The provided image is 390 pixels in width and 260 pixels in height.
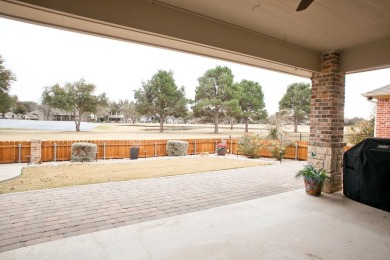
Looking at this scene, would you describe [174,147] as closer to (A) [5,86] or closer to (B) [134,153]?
(B) [134,153]

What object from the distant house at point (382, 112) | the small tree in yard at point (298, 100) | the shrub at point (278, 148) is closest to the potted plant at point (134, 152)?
the shrub at point (278, 148)

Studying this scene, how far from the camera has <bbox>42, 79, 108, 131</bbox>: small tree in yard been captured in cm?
2469

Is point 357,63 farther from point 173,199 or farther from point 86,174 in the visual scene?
point 86,174

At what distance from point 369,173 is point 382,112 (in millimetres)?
6886

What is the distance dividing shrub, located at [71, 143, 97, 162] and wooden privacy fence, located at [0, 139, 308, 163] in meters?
0.75

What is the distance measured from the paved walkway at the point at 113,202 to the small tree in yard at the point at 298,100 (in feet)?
109

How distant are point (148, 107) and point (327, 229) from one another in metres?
27.7

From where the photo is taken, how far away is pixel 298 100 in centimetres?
3700

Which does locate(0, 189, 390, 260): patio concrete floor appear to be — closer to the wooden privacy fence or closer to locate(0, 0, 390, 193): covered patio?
locate(0, 0, 390, 193): covered patio

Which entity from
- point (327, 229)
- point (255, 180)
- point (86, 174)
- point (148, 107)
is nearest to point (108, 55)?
point (148, 107)

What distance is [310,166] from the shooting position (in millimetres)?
5203

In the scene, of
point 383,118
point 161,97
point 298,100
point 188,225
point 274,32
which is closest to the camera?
point 188,225

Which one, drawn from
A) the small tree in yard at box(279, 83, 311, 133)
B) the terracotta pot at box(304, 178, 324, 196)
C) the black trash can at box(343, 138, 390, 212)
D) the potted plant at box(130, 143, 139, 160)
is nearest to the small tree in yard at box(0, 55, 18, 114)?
the potted plant at box(130, 143, 139, 160)

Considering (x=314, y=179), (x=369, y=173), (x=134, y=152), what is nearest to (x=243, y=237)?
(x=314, y=179)
